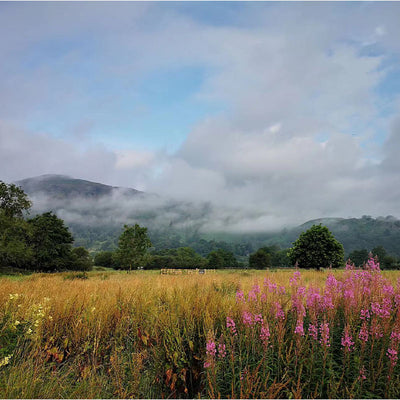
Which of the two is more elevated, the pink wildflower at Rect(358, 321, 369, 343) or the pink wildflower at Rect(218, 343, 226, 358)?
the pink wildflower at Rect(358, 321, 369, 343)

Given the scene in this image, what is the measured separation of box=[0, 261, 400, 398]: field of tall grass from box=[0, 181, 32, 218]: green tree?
3346 centimetres

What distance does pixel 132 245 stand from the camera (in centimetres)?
5019

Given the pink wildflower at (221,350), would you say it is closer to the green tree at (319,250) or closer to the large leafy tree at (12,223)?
the large leafy tree at (12,223)

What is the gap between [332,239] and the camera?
40.2 metres

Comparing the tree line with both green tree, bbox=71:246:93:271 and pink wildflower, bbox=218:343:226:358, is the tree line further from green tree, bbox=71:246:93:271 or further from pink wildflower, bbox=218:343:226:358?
pink wildflower, bbox=218:343:226:358

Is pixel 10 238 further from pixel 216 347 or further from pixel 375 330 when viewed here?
pixel 375 330

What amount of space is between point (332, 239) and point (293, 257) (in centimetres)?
676

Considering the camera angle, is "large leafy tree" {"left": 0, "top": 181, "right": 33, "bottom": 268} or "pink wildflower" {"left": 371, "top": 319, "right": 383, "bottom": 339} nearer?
"pink wildflower" {"left": 371, "top": 319, "right": 383, "bottom": 339}

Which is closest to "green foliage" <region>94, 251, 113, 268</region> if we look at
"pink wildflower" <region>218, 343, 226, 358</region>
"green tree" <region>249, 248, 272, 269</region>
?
"green tree" <region>249, 248, 272, 269</region>

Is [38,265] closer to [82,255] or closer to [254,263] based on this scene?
[82,255]

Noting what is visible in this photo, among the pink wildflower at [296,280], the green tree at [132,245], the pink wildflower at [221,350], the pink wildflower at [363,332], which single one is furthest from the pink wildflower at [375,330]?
the green tree at [132,245]

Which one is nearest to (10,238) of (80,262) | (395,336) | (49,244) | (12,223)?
(12,223)

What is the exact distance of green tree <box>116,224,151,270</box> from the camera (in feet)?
163

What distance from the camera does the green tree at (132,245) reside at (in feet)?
163
